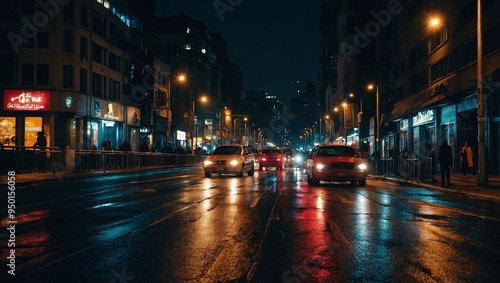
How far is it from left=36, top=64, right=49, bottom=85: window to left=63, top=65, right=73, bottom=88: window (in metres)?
1.27

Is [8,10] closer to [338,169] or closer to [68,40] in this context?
[68,40]

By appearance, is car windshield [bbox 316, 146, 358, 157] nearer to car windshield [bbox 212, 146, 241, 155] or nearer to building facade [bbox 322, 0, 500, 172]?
building facade [bbox 322, 0, 500, 172]

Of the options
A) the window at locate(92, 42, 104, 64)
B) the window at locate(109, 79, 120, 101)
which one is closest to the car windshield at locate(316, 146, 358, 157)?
the window at locate(92, 42, 104, 64)

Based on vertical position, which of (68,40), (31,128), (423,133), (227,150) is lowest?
(227,150)

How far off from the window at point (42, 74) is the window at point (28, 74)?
14.5 inches

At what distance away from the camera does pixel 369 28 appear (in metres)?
77.2

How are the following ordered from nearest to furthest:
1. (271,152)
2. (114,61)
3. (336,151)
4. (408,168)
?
(336,151)
(408,168)
(271,152)
(114,61)

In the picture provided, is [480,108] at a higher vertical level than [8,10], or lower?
lower

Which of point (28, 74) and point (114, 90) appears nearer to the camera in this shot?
point (28, 74)

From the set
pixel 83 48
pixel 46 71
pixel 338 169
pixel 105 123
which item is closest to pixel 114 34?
pixel 83 48

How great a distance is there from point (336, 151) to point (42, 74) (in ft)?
94.6

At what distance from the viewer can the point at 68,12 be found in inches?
1722

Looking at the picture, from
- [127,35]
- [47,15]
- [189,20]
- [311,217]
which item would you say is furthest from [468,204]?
[189,20]

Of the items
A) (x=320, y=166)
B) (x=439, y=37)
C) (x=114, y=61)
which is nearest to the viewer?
(x=320, y=166)
